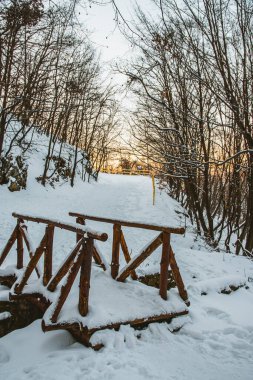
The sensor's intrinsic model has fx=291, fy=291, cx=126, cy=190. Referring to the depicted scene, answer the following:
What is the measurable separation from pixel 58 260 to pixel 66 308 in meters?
4.46

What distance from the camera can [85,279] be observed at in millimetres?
3809

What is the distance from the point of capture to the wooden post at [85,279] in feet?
12.4

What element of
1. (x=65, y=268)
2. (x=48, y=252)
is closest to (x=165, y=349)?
(x=65, y=268)

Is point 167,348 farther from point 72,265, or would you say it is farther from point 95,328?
point 72,265

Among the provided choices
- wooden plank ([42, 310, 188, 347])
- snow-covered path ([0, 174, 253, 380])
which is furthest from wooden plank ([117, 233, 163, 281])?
snow-covered path ([0, 174, 253, 380])

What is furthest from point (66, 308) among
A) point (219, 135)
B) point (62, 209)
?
point (62, 209)

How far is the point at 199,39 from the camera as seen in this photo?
7.81 meters

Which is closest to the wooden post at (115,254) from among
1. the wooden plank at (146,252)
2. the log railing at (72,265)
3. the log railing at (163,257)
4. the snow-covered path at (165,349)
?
the log railing at (163,257)

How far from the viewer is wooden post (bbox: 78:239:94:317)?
12.4 feet

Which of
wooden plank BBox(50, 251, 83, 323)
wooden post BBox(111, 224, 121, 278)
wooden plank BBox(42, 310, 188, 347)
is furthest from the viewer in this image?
wooden post BBox(111, 224, 121, 278)

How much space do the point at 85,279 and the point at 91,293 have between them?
56 cm

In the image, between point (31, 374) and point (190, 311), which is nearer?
point (31, 374)

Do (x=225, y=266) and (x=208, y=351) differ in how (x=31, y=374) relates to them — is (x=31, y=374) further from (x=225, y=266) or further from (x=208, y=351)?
(x=225, y=266)

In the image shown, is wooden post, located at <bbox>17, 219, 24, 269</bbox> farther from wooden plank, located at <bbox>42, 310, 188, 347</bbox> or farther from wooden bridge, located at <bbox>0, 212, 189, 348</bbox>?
wooden plank, located at <bbox>42, 310, 188, 347</bbox>
